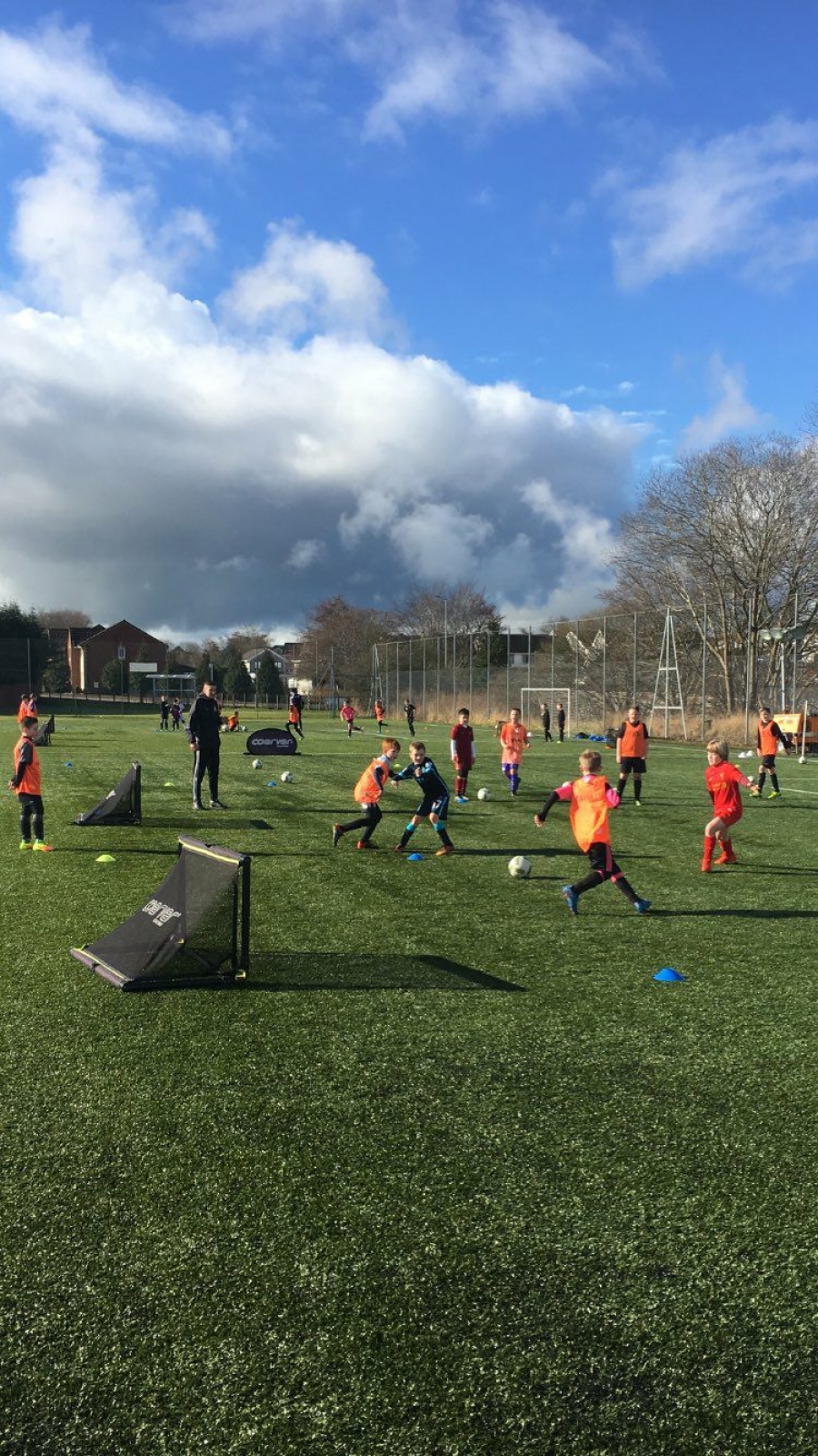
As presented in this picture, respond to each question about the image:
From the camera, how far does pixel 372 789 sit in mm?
13258

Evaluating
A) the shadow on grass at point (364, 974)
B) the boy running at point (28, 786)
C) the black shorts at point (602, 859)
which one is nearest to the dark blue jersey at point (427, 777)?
the black shorts at point (602, 859)

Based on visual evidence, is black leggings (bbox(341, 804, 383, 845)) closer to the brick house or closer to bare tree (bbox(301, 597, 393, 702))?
bare tree (bbox(301, 597, 393, 702))

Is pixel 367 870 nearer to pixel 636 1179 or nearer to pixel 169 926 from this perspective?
pixel 169 926

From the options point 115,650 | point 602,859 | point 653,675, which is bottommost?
point 602,859

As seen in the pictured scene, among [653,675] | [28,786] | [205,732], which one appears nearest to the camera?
[28,786]

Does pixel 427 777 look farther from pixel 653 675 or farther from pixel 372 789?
pixel 653 675

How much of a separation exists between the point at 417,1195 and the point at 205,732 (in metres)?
12.7

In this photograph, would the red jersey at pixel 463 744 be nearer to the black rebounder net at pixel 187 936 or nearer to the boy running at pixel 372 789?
the boy running at pixel 372 789

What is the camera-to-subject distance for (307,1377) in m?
3.19

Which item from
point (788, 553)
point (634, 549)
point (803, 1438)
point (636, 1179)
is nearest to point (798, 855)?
point (636, 1179)

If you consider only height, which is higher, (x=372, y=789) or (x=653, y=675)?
(x=653, y=675)

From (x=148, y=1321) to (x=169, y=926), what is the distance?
4.13m

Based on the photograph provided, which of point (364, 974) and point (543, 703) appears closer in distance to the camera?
point (364, 974)

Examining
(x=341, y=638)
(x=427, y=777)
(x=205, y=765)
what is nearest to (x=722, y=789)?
(x=427, y=777)
